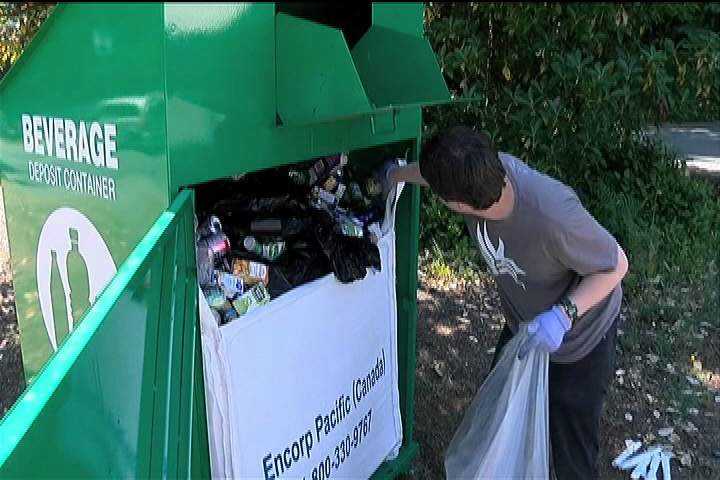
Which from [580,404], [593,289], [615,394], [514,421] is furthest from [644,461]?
[593,289]

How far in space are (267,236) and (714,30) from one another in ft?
13.0

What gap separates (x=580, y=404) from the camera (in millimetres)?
2297

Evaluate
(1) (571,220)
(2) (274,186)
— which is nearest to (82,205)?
(2) (274,186)

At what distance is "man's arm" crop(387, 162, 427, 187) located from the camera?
242 centimetres

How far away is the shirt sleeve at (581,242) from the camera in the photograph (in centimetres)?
201

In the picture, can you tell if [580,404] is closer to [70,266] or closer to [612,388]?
[70,266]

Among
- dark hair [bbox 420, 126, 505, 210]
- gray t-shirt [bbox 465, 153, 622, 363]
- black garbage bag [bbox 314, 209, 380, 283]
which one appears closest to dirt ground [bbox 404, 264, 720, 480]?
gray t-shirt [bbox 465, 153, 622, 363]

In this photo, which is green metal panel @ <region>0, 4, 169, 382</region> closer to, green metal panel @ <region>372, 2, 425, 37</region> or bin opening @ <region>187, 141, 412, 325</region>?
bin opening @ <region>187, 141, 412, 325</region>

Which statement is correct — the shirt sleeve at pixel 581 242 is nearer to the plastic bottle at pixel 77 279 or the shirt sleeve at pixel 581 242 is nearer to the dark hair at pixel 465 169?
the dark hair at pixel 465 169

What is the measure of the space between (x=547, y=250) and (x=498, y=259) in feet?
0.60

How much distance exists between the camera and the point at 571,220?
2014mm

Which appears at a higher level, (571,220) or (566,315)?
(571,220)

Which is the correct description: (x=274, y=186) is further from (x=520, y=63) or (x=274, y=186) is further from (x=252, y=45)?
(x=520, y=63)

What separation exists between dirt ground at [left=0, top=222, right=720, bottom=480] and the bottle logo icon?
1517mm
